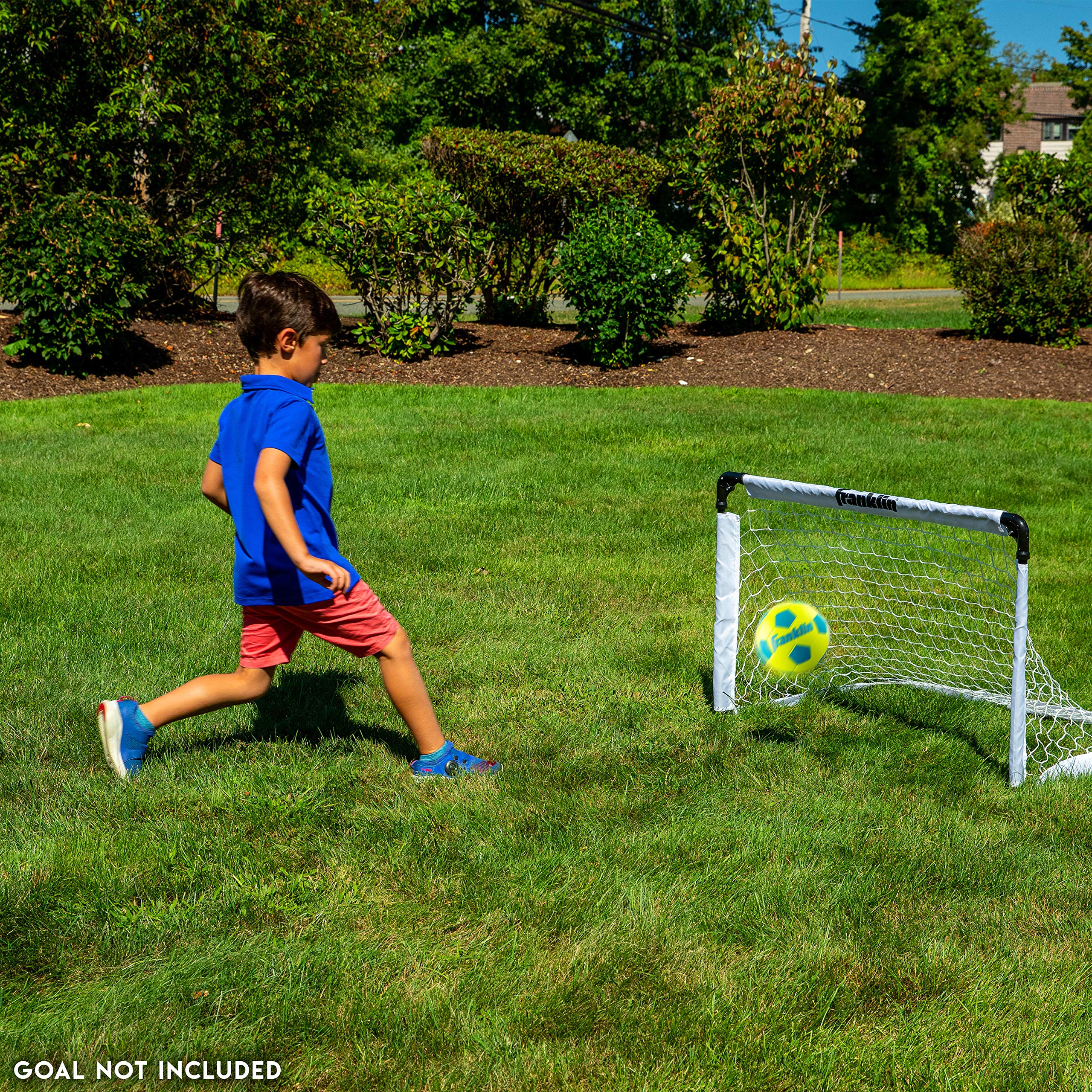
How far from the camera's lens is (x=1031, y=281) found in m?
14.2

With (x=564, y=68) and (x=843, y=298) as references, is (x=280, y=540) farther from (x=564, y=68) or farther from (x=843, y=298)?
(x=564, y=68)

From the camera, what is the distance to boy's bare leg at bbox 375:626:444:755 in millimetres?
3422

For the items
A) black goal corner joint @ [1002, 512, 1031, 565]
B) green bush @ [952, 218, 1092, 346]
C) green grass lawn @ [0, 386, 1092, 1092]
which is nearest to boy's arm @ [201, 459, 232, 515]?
green grass lawn @ [0, 386, 1092, 1092]

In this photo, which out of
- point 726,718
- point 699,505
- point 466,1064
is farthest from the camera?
point 699,505

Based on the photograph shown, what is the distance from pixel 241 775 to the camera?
3582mm

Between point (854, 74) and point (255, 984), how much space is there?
1955 inches

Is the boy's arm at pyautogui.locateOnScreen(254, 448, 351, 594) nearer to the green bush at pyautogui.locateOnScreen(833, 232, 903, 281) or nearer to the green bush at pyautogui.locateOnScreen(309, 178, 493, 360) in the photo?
the green bush at pyautogui.locateOnScreen(309, 178, 493, 360)

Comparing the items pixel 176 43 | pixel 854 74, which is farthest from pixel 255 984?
pixel 854 74

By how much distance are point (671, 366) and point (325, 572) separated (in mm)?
10286

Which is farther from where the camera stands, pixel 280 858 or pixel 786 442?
pixel 786 442

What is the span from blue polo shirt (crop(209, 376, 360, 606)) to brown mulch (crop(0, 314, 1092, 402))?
887 cm

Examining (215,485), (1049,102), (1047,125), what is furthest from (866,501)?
(1049,102)

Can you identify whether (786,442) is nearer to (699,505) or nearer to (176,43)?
(699,505)

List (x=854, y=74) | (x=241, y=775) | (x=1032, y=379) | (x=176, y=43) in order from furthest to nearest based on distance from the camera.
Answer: (x=854, y=74) < (x=176, y=43) < (x=1032, y=379) < (x=241, y=775)
